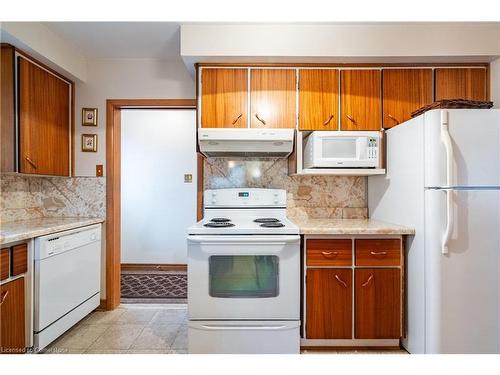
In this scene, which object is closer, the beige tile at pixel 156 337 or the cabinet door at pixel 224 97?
the beige tile at pixel 156 337

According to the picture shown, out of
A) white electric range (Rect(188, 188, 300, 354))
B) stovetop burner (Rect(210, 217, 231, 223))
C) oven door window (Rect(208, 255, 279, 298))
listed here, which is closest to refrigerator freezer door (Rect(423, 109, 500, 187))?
white electric range (Rect(188, 188, 300, 354))

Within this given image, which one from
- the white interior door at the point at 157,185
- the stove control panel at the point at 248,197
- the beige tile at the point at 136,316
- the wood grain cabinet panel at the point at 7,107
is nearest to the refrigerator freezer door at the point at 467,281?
the stove control panel at the point at 248,197

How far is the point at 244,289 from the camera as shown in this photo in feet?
6.37

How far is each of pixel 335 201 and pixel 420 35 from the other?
1.44 metres

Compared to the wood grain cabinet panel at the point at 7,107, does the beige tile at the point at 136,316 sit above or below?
below

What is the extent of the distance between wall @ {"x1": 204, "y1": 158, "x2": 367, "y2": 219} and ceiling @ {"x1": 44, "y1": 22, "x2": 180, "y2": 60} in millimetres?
1161

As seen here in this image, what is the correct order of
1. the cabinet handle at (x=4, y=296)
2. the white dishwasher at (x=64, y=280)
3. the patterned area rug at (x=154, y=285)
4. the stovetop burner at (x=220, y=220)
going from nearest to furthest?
1. the cabinet handle at (x=4, y=296)
2. the white dishwasher at (x=64, y=280)
3. the stovetop burner at (x=220, y=220)
4. the patterned area rug at (x=154, y=285)

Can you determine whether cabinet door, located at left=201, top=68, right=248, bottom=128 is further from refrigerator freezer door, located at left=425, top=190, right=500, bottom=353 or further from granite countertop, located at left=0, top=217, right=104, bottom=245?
refrigerator freezer door, located at left=425, top=190, right=500, bottom=353

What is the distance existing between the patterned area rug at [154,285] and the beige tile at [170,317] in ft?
1.32

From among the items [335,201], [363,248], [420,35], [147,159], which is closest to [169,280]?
[147,159]

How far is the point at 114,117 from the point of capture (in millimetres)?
2801

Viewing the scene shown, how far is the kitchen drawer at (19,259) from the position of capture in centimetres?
173

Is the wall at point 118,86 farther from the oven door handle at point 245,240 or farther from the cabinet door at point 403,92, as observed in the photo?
the cabinet door at point 403,92

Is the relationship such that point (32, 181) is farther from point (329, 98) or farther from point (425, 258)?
point (425, 258)
